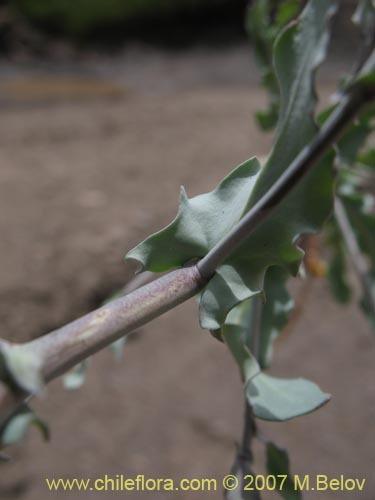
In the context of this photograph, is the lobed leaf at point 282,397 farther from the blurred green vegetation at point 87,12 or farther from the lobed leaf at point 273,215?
the blurred green vegetation at point 87,12

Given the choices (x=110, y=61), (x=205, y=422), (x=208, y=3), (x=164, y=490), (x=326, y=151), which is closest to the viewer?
(x=326, y=151)

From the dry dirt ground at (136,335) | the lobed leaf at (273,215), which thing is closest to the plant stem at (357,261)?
the dry dirt ground at (136,335)

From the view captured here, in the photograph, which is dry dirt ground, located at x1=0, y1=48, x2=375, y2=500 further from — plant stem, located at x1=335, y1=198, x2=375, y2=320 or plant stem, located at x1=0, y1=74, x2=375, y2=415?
plant stem, located at x1=0, y1=74, x2=375, y2=415

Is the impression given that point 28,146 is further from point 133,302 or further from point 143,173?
point 133,302

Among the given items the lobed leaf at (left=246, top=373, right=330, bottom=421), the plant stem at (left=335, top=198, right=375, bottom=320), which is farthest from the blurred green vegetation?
the lobed leaf at (left=246, top=373, right=330, bottom=421)

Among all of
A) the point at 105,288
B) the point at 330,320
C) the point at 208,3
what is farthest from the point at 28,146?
the point at 208,3

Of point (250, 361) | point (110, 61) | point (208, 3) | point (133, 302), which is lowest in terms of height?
point (110, 61)

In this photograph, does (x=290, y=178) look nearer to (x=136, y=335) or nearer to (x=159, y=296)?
(x=159, y=296)
